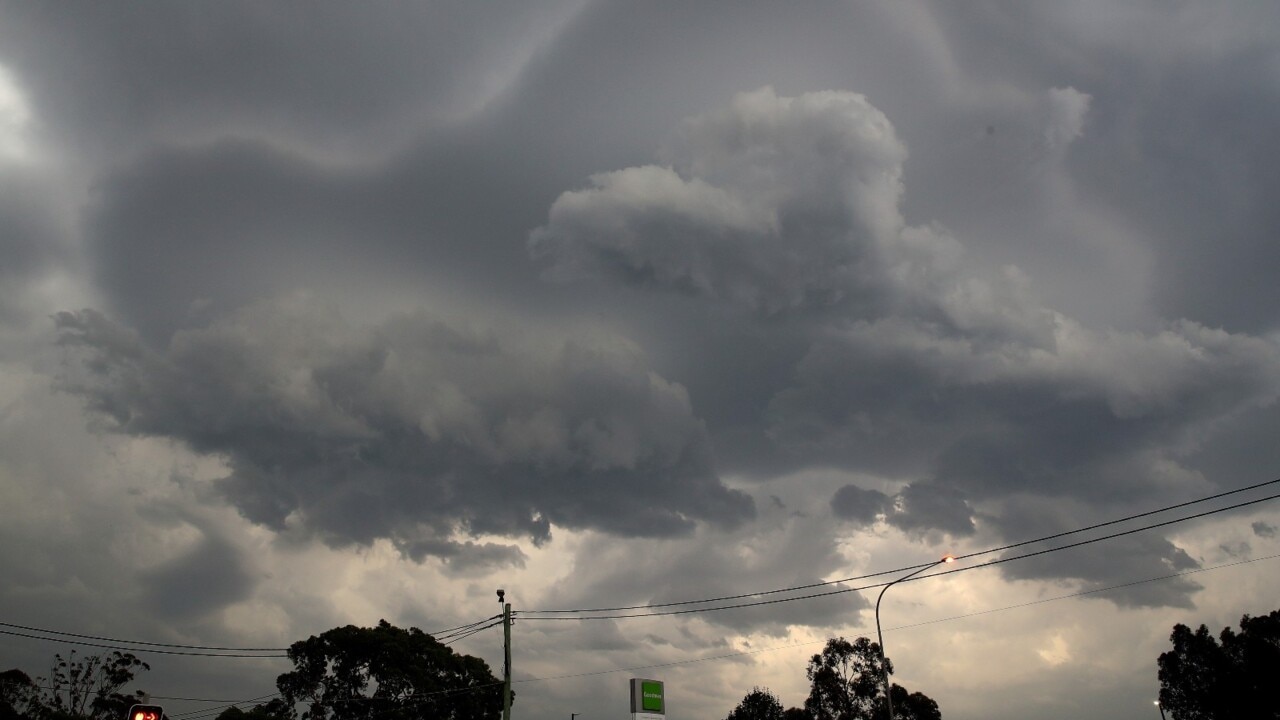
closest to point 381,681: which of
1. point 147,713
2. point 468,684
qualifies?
point 468,684

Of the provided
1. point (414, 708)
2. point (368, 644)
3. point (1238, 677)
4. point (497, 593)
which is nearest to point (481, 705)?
point (414, 708)

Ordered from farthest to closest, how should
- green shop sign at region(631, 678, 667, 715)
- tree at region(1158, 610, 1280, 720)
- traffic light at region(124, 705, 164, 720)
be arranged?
tree at region(1158, 610, 1280, 720)
green shop sign at region(631, 678, 667, 715)
traffic light at region(124, 705, 164, 720)

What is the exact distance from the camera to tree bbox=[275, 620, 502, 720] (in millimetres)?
76188

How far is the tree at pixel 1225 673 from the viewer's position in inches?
3691

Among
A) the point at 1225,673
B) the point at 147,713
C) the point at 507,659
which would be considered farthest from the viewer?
the point at 1225,673

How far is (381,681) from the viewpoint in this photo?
76.9 metres

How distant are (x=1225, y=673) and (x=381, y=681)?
95.2m

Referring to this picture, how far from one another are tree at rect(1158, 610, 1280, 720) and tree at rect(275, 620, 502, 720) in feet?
270

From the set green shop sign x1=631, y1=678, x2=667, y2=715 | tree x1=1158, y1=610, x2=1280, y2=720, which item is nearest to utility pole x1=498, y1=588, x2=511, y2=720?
green shop sign x1=631, y1=678, x2=667, y2=715

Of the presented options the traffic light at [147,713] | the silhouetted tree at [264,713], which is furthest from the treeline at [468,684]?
the traffic light at [147,713]

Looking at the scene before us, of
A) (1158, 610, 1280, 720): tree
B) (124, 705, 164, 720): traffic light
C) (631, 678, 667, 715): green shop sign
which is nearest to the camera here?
(124, 705, 164, 720): traffic light

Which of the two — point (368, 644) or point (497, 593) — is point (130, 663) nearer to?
point (368, 644)

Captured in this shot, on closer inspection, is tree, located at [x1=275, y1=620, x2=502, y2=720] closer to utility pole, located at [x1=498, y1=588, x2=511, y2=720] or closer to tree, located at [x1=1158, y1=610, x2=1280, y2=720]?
utility pole, located at [x1=498, y1=588, x2=511, y2=720]

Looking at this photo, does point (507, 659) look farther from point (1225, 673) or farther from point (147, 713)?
point (1225, 673)
